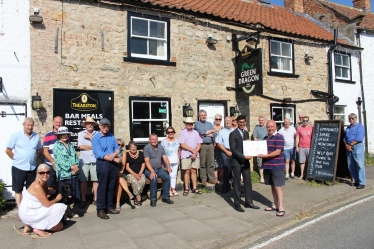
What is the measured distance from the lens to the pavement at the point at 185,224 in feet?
15.6

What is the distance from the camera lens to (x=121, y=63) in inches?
320

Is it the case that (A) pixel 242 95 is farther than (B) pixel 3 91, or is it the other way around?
(A) pixel 242 95

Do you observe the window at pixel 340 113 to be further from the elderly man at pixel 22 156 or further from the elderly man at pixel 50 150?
the elderly man at pixel 22 156

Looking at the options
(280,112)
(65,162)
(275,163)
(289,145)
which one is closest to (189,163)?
(275,163)

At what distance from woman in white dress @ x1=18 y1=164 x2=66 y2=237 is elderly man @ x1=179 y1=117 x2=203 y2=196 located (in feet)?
10.9

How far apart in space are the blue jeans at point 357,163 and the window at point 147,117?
5296mm

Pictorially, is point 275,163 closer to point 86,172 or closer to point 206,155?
point 206,155

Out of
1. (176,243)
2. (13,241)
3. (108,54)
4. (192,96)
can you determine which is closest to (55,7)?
(108,54)

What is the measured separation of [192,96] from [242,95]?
1746 mm

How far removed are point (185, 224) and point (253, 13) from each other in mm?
9731

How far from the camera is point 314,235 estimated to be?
504 centimetres

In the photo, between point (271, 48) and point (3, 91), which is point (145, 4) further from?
point (271, 48)

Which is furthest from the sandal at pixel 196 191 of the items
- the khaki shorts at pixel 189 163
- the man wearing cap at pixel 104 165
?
the man wearing cap at pixel 104 165

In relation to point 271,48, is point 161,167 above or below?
below
